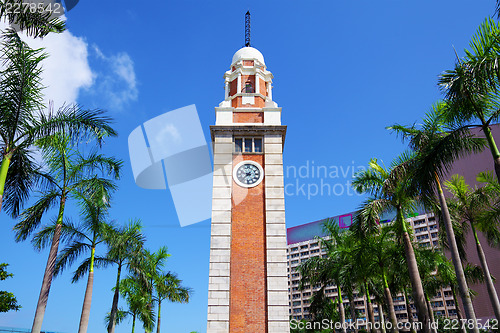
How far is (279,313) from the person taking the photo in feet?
70.2

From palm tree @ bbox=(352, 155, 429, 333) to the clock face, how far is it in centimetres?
754

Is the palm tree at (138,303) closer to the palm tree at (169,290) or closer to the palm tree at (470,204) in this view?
the palm tree at (169,290)

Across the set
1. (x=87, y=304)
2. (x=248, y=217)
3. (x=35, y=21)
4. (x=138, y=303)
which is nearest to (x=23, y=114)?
(x=35, y=21)

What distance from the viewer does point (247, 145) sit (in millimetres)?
26625

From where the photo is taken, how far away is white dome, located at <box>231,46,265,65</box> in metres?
31.2

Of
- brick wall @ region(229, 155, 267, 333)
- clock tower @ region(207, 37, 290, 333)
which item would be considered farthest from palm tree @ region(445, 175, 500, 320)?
brick wall @ region(229, 155, 267, 333)

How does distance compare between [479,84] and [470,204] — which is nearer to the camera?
[479,84]

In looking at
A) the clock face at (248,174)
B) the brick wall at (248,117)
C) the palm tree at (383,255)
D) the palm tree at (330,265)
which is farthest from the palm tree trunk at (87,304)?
the palm tree at (330,265)

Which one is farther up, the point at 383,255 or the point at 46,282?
the point at 383,255

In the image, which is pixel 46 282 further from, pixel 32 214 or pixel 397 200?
pixel 397 200

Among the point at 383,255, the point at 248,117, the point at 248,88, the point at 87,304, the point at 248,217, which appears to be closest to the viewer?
the point at 87,304

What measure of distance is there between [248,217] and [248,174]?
9.55 feet

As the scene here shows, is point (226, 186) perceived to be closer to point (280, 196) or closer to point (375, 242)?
point (280, 196)

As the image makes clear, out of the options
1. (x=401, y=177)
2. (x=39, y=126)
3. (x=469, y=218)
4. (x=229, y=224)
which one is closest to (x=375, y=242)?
(x=469, y=218)
